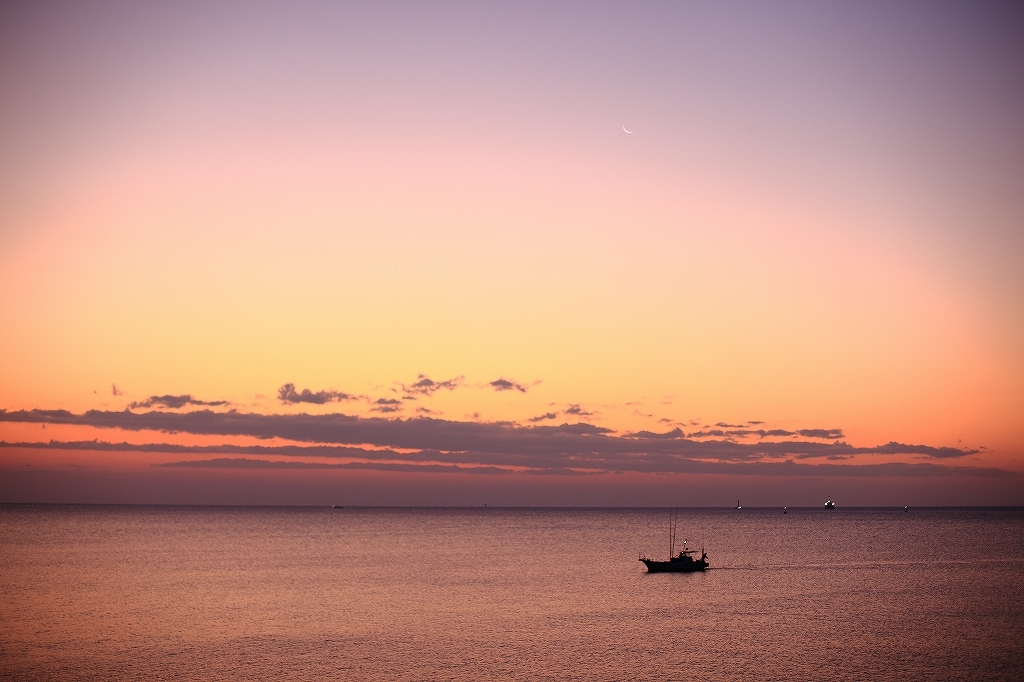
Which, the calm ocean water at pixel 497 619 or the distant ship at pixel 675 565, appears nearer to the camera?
the calm ocean water at pixel 497 619

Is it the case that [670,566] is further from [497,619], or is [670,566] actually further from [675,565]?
[497,619]

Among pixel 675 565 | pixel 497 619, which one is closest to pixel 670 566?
pixel 675 565

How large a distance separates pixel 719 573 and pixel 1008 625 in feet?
163

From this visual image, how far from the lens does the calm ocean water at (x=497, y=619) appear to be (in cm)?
5978

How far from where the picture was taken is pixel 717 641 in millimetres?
69688

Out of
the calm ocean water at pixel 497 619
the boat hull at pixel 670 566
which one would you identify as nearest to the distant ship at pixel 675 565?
the boat hull at pixel 670 566

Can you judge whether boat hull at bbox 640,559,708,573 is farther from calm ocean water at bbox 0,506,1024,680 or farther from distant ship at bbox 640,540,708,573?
calm ocean water at bbox 0,506,1024,680

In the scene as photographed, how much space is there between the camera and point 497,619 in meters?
78.8

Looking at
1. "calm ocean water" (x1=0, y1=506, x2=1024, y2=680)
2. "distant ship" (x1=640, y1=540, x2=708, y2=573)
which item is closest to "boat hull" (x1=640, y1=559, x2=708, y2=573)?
"distant ship" (x1=640, y1=540, x2=708, y2=573)

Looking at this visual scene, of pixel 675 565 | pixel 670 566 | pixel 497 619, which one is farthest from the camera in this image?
pixel 675 565

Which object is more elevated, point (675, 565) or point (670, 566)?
point (675, 565)

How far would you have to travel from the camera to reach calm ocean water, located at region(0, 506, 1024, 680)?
59.8m

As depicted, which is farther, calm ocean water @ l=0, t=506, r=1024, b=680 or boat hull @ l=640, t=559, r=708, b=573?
boat hull @ l=640, t=559, r=708, b=573

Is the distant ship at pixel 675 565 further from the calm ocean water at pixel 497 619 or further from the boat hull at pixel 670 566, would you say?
the calm ocean water at pixel 497 619
